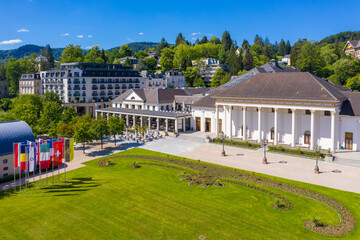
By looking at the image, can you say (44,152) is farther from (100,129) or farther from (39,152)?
(100,129)

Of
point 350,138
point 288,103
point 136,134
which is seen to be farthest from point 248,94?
point 136,134

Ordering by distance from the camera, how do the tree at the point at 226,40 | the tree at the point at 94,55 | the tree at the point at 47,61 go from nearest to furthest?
the tree at the point at 47,61 < the tree at the point at 94,55 < the tree at the point at 226,40

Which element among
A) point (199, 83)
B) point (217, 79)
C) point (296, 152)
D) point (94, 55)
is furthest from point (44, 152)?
point (94, 55)

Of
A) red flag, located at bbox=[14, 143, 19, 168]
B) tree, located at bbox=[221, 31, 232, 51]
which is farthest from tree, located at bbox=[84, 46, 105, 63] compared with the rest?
red flag, located at bbox=[14, 143, 19, 168]

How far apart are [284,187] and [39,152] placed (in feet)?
94.6

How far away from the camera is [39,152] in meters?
33.1

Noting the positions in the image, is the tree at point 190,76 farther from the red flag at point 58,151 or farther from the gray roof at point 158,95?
the red flag at point 58,151

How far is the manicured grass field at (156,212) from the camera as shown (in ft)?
76.1

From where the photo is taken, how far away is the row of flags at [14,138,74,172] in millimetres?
32000

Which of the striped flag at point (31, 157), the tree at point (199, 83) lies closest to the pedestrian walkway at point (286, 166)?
the striped flag at point (31, 157)

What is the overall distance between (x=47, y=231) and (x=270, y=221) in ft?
63.1

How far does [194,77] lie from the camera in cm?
14075

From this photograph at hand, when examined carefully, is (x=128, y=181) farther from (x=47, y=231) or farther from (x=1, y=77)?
(x=1, y=77)

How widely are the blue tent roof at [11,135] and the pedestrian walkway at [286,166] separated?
24.3 meters
